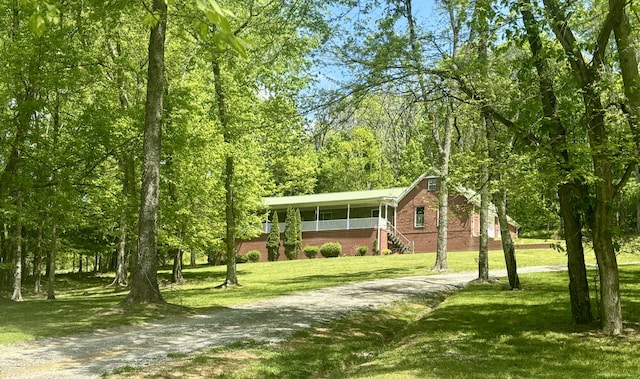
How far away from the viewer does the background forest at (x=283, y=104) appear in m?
8.77

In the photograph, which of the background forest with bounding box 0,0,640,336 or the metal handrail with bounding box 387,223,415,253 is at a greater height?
the background forest with bounding box 0,0,640,336

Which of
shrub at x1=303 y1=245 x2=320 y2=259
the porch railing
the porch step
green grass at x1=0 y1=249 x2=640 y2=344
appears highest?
the porch railing

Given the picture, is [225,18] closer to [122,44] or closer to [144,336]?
[144,336]

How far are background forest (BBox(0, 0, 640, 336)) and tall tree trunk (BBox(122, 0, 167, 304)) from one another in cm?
26

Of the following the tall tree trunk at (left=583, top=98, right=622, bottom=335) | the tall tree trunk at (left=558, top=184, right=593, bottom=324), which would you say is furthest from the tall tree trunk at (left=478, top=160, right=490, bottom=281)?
the tall tree trunk at (left=583, top=98, right=622, bottom=335)

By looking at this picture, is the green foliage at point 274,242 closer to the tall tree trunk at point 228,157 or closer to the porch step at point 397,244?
the porch step at point 397,244

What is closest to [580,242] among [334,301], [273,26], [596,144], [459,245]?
[596,144]

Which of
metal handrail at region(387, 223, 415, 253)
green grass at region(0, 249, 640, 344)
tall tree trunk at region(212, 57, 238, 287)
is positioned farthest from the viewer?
metal handrail at region(387, 223, 415, 253)

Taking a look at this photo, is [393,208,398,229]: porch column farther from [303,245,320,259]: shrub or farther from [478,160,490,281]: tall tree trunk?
[478,160,490,281]: tall tree trunk

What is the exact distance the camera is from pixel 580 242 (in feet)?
32.6

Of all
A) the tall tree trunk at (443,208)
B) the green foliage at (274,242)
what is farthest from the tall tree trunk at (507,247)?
the green foliage at (274,242)

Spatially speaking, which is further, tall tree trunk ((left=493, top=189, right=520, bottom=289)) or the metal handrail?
the metal handrail

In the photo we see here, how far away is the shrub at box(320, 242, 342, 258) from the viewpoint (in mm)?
41188

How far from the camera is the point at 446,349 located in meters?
8.73
